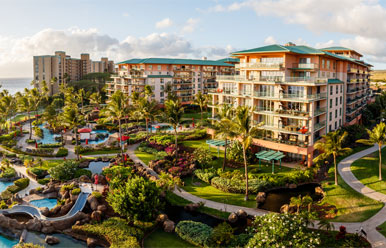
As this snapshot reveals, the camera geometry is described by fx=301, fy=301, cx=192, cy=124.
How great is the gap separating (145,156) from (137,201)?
68.5ft

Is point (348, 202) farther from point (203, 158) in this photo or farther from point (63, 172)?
point (63, 172)

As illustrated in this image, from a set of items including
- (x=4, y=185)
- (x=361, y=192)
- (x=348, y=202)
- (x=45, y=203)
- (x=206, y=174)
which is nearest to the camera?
(x=348, y=202)

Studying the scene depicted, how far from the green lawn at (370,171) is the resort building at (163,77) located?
175ft

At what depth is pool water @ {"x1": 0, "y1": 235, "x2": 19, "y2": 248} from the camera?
2473cm

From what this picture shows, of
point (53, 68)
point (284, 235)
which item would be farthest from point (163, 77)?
point (53, 68)

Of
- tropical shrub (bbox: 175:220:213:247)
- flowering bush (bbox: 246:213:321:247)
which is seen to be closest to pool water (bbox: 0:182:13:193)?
tropical shrub (bbox: 175:220:213:247)

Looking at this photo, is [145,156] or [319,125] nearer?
[319,125]

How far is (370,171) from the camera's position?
122ft

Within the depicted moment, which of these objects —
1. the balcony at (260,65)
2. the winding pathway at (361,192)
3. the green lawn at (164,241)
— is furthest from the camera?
the balcony at (260,65)

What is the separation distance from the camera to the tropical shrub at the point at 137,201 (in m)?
25.9

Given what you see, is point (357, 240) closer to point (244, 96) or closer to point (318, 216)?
point (318, 216)

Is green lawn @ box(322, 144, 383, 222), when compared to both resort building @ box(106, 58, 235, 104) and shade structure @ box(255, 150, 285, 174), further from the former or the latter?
resort building @ box(106, 58, 235, 104)

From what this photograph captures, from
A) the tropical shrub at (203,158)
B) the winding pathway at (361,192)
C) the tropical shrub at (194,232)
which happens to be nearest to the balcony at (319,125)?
the winding pathway at (361,192)

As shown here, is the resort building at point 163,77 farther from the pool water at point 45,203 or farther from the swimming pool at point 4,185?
the pool water at point 45,203
